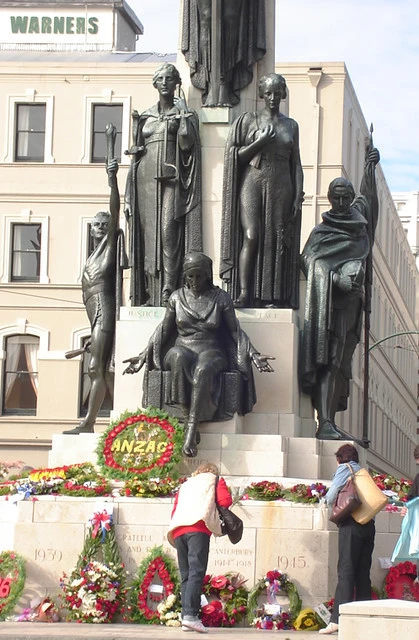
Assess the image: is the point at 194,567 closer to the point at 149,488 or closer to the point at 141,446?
the point at 149,488

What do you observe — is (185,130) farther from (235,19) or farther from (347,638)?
(347,638)

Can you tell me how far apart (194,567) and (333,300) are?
570 cm

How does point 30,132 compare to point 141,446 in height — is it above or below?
above

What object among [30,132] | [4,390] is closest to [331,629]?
[4,390]

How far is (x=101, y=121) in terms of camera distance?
64.0 meters

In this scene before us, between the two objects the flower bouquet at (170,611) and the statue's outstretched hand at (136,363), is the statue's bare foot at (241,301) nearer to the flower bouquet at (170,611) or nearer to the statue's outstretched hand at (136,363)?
the statue's outstretched hand at (136,363)

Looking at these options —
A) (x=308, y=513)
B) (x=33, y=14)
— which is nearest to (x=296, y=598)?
(x=308, y=513)

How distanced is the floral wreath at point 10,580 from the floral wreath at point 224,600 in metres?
2.05

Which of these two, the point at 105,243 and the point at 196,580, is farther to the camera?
the point at 105,243

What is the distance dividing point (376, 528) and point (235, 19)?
261 inches

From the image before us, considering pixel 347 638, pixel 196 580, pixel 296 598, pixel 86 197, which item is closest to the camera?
pixel 347 638

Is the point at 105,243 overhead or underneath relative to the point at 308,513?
overhead

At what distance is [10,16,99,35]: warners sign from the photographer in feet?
234

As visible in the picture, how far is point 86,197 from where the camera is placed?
62.9 metres
